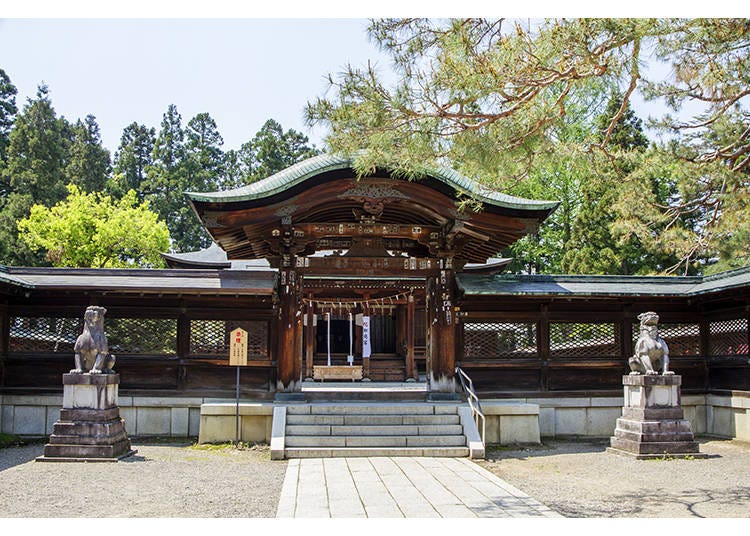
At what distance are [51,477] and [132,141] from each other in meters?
47.6

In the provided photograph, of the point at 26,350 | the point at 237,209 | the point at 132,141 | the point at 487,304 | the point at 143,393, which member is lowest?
the point at 143,393

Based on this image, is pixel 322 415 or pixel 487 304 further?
pixel 487 304

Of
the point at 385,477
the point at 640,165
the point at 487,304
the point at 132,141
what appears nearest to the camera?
the point at 385,477

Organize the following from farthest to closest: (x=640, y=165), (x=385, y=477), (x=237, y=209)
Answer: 1. (x=237, y=209)
2. (x=640, y=165)
3. (x=385, y=477)

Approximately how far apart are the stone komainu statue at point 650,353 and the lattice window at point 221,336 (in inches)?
285

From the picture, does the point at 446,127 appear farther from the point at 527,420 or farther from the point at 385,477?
the point at 527,420

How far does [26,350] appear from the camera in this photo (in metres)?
14.4

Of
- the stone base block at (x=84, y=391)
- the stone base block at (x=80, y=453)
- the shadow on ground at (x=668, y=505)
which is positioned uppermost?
the stone base block at (x=84, y=391)

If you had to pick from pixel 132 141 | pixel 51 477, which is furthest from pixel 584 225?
pixel 132 141

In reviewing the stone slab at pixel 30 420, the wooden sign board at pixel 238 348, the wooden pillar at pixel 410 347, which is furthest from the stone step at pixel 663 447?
the stone slab at pixel 30 420

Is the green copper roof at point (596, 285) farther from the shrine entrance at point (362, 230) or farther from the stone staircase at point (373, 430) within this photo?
the stone staircase at point (373, 430)

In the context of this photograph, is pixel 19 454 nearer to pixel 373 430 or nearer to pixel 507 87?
pixel 373 430

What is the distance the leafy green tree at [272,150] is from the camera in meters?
51.0

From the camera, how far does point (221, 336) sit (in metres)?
14.6
